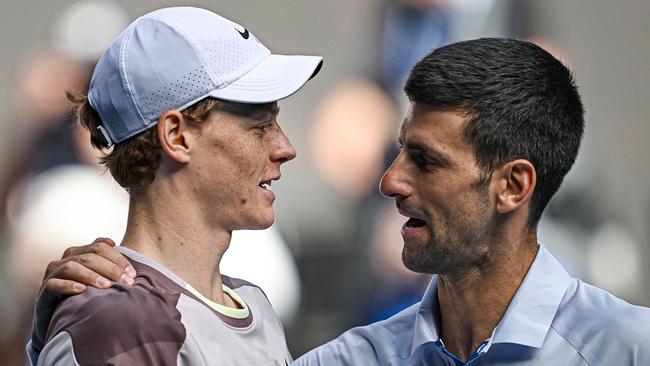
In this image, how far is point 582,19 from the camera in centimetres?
Result: 515

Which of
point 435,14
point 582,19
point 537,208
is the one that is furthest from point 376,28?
point 537,208

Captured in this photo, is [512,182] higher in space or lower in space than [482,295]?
higher

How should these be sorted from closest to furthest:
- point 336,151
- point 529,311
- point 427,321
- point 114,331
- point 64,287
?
point 114,331, point 64,287, point 529,311, point 427,321, point 336,151

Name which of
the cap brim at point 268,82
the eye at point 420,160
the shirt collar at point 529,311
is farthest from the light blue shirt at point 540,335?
the cap brim at point 268,82

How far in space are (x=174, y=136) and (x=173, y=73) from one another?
0.11m

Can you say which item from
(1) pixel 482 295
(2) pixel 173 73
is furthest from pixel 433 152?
(2) pixel 173 73

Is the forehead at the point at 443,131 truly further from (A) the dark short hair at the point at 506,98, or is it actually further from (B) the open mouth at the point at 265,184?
(B) the open mouth at the point at 265,184

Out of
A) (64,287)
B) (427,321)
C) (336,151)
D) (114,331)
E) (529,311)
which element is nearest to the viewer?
(114,331)

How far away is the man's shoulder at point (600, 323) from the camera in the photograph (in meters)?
2.07

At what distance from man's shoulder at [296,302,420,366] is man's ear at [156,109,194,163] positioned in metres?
0.46

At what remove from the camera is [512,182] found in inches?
90.3

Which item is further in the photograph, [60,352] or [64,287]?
[64,287]

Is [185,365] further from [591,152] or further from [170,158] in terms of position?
[591,152]

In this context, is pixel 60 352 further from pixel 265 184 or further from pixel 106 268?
pixel 265 184
